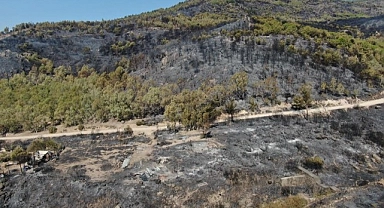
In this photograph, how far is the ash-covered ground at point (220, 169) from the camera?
4128 centimetres

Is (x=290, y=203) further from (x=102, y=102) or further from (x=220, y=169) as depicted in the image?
(x=102, y=102)

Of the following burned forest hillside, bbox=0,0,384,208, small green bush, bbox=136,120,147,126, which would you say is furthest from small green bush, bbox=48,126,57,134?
small green bush, bbox=136,120,147,126

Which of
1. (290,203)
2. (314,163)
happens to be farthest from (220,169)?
(290,203)

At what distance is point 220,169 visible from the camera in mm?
48531

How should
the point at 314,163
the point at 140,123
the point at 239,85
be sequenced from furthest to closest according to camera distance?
the point at 239,85, the point at 140,123, the point at 314,163

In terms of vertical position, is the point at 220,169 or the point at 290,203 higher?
the point at 220,169

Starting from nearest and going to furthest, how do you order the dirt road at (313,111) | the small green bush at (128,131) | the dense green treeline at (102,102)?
the small green bush at (128,131), the dirt road at (313,111), the dense green treeline at (102,102)

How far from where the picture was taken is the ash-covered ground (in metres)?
41.3

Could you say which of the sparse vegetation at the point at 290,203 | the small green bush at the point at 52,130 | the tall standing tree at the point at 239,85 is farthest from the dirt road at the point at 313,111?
the small green bush at the point at 52,130

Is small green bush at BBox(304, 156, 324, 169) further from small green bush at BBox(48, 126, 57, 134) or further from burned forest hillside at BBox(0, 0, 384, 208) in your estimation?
small green bush at BBox(48, 126, 57, 134)

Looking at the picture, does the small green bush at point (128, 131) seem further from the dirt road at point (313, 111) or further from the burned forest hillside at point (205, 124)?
the dirt road at point (313, 111)

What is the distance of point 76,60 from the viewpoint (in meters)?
130

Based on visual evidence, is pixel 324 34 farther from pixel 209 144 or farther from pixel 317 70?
pixel 209 144

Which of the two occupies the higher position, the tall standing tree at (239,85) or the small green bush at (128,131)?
the tall standing tree at (239,85)
